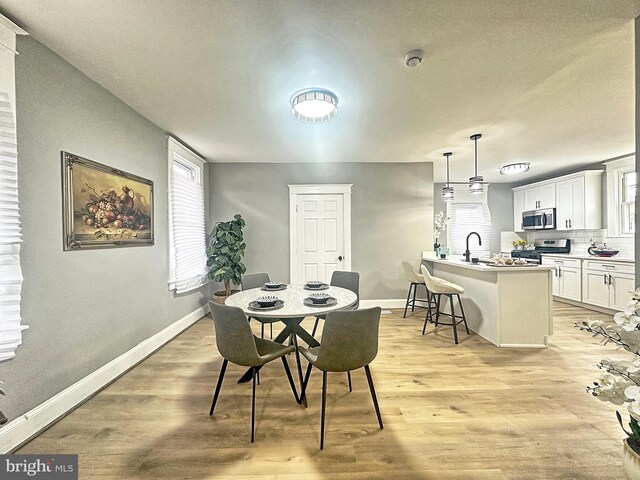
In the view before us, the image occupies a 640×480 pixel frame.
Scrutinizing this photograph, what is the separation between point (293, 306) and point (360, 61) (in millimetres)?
1854

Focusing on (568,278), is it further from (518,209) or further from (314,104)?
(314,104)

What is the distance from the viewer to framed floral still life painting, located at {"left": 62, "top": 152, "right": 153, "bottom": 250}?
2.10m

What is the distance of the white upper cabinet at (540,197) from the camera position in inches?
222

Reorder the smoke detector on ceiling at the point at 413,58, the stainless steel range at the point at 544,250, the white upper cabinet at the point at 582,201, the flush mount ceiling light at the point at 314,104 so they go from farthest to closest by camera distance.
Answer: the stainless steel range at the point at 544,250, the white upper cabinet at the point at 582,201, the flush mount ceiling light at the point at 314,104, the smoke detector on ceiling at the point at 413,58

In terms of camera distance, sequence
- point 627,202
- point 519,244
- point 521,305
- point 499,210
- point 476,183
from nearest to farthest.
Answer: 1. point 521,305
2. point 476,183
3. point 627,202
4. point 519,244
5. point 499,210

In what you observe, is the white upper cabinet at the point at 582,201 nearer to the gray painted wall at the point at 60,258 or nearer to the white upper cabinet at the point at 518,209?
the white upper cabinet at the point at 518,209

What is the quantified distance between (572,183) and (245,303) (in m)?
6.29

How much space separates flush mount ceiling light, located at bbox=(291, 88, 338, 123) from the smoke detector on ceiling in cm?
66

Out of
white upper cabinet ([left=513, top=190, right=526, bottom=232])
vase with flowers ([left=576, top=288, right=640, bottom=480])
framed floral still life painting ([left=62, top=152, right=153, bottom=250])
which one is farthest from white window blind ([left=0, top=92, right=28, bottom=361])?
white upper cabinet ([left=513, top=190, right=526, bottom=232])

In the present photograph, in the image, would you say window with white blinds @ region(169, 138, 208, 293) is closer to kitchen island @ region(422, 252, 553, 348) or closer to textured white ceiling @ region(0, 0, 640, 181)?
textured white ceiling @ region(0, 0, 640, 181)

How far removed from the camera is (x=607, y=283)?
4277mm

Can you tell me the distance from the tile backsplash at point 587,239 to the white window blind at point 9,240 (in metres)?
7.38

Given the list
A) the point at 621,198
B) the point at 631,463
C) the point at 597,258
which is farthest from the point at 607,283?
the point at 631,463

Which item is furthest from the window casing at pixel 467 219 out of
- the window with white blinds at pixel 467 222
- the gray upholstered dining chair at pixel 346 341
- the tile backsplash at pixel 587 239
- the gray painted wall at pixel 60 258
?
the gray painted wall at pixel 60 258
